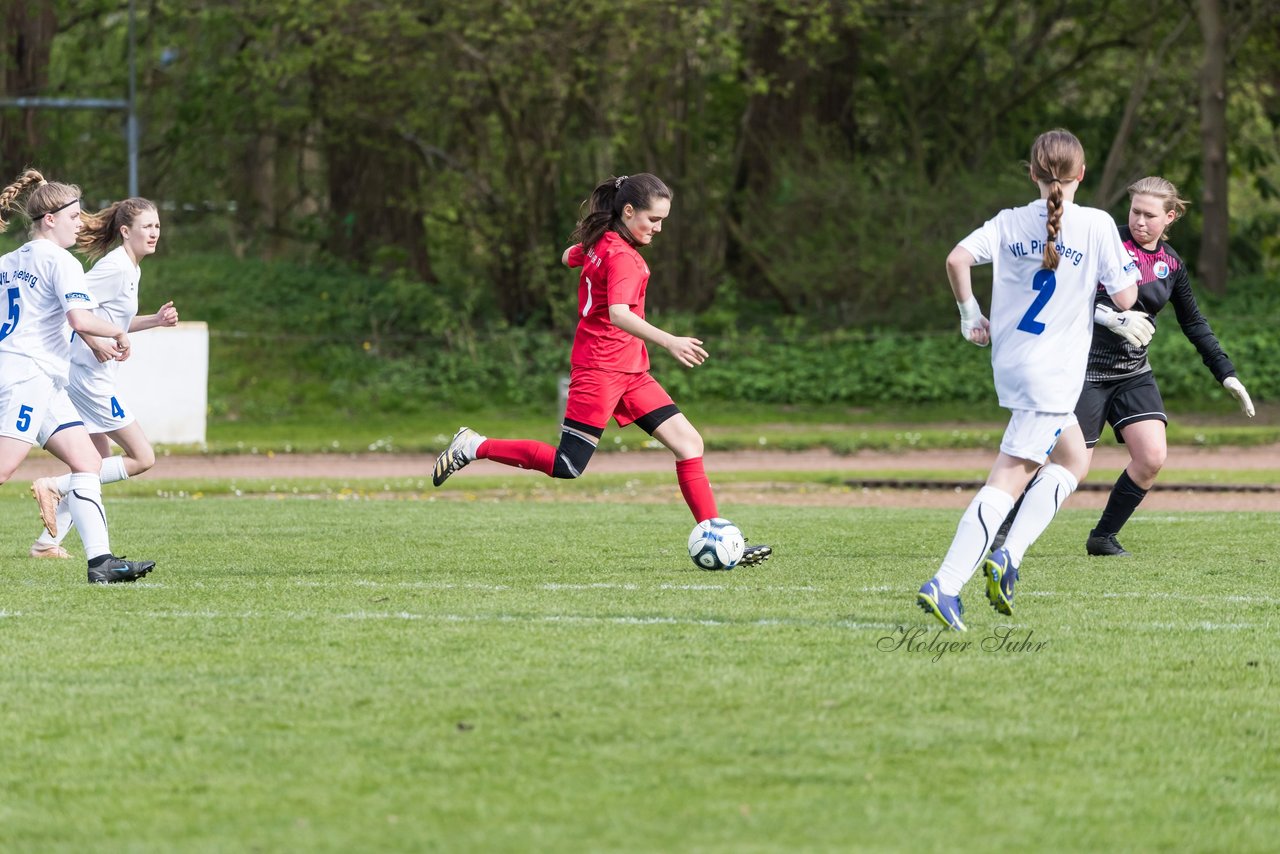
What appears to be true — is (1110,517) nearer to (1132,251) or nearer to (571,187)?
(1132,251)

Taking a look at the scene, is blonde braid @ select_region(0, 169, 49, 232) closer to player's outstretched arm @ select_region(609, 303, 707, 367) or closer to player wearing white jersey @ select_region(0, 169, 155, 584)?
player wearing white jersey @ select_region(0, 169, 155, 584)

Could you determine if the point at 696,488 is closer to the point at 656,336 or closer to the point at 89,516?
the point at 656,336

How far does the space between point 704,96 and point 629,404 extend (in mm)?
20205

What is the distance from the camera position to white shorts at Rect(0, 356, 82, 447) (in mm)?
7625

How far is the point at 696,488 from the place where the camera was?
819 centimetres

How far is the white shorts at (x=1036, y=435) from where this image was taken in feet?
20.1

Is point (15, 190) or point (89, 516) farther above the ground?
point (15, 190)

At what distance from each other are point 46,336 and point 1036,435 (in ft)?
14.9

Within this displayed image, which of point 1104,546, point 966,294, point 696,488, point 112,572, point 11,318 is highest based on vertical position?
point 966,294

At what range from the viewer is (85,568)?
827 centimetres

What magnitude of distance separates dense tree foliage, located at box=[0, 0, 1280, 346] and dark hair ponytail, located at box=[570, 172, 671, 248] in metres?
16.5

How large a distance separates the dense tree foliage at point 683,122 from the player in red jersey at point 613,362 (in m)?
16.6

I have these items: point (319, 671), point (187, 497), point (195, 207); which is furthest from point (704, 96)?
point (319, 671)

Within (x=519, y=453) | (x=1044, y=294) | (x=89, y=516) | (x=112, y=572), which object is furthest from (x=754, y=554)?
(x=89, y=516)
